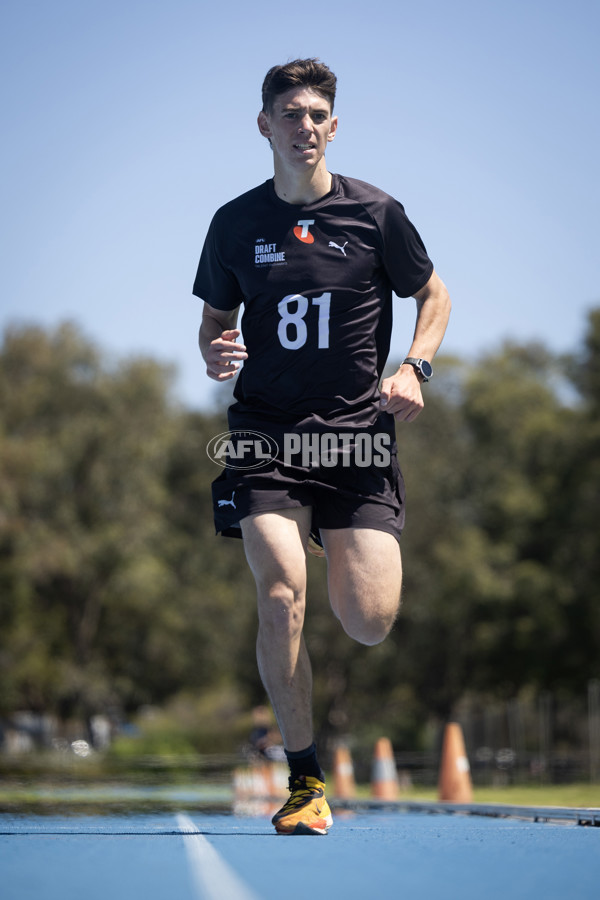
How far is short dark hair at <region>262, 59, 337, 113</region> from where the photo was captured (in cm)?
480

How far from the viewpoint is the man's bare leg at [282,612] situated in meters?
4.48

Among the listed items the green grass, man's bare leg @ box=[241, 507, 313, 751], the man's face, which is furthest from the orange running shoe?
the green grass

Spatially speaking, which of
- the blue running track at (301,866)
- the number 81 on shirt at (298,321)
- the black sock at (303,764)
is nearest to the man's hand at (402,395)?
the number 81 on shirt at (298,321)

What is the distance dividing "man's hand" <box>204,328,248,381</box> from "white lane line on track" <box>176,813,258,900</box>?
194cm

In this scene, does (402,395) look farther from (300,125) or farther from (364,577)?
(300,125)

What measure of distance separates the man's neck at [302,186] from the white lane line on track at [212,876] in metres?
2.68

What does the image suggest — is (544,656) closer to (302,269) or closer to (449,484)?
(449,484)

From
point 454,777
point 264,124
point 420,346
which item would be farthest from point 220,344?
point 454,777

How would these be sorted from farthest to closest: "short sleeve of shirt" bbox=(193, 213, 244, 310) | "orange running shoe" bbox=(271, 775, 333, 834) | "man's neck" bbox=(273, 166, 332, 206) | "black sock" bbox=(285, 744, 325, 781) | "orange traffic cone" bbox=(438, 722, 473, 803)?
1. "orange traffic cone" bbox=(438, 722, 473, 803)
2. "short sleeve of shirt" bbox=(193, 213, 244, 310)
3. "man's neck" bbox=(273, 166, 332, 206)
4. "black sock" bbox=(285, 744, 325, 781)
5. "orange running shoe" bbox=(271, 775, 333, 834)

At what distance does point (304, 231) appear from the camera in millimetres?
4879

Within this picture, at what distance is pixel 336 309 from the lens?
4.80 metres

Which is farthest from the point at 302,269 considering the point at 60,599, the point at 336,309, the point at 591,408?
the point at 60,599

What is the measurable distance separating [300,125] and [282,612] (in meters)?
1.98

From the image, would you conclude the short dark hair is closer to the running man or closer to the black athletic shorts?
the running man
